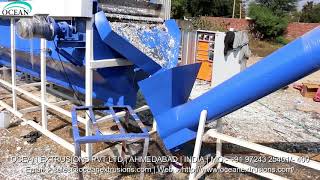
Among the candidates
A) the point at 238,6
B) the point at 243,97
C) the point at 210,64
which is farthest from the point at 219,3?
the point at 243,97

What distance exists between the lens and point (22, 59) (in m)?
5.36

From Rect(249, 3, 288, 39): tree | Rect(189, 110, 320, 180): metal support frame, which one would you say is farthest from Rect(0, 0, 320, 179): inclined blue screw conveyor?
Rect(249, 3, 288, 39): tree

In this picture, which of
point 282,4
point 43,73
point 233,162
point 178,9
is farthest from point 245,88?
point 282,4

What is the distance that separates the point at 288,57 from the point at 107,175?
2.00m

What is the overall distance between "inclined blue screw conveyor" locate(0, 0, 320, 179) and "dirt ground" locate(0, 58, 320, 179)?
31cm

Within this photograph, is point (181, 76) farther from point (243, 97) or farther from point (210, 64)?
point (210, 64)

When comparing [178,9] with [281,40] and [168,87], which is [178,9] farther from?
[168,87]

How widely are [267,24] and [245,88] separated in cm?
2252

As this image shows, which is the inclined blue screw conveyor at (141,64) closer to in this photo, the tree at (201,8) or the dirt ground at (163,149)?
the dirt ground at (163,149)

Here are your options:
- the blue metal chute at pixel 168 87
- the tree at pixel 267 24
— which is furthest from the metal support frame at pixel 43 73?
the tree at pixel 267 24

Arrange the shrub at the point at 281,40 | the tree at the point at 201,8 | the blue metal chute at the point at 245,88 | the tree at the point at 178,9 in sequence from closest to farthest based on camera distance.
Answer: the blue metal chute at the point at 245,88 < the shrub at the point at 281,40 < the tree at the point at 178,9 < the tree at the point at 201,8

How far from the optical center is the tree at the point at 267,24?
2373 cm

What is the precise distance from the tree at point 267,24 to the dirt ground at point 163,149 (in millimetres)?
18890

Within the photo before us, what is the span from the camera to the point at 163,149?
157 inches
